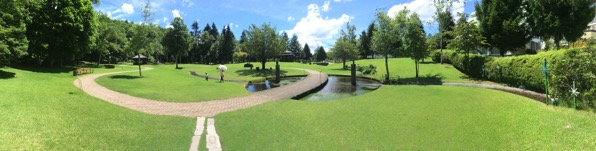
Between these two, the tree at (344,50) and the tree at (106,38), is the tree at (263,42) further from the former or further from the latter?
the tree at (106,38)

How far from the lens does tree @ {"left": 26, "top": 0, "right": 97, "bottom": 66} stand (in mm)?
30188

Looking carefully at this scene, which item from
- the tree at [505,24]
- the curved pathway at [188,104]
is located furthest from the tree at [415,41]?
the curved pathway at [188,104]

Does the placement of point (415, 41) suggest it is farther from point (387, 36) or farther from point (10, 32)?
point (10, 32)

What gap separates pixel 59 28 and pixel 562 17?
163ft

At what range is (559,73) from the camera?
12.7m

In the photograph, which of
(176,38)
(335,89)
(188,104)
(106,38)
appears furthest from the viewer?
(176,38)

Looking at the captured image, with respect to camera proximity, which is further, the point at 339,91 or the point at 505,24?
the point at 505,24

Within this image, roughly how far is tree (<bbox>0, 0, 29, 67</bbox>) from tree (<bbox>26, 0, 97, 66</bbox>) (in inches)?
274

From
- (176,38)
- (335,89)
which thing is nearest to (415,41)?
(335,89)

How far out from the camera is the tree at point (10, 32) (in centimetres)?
1984

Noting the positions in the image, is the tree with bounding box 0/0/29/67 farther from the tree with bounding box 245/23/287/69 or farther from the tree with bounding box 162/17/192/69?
the tree with bounding box 162/17/192/69

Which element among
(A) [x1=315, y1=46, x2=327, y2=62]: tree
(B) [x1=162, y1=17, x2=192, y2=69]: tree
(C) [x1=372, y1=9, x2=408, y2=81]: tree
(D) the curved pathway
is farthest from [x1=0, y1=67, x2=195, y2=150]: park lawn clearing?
(A) [x1=315, y1=46, x2=327, y2=62]: tree

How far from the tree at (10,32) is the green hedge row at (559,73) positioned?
1168 inches

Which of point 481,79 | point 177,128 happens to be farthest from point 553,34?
point 177,128
